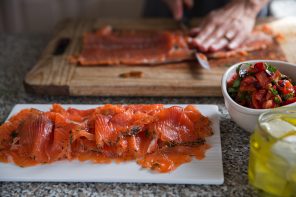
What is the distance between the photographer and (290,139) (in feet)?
3.59

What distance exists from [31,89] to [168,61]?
21.1 inches

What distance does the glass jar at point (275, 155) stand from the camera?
42.0 inches

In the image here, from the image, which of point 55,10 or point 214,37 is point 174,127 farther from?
point 55,10

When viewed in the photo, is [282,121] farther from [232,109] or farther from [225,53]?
[225,53]

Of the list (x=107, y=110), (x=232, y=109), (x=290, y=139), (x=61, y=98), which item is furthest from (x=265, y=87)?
(x=61, y=98)

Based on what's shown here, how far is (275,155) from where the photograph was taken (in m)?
1.07

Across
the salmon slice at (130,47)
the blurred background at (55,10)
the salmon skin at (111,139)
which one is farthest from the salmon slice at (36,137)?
the blurred background at (55,10)

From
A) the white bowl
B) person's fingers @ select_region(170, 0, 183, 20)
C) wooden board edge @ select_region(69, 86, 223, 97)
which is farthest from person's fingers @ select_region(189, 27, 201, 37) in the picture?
A: the white bowl

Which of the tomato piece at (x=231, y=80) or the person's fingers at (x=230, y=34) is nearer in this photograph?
the tomato piece at (x=231, y=80)

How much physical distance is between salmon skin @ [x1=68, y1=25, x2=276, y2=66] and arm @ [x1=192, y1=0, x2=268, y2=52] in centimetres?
3

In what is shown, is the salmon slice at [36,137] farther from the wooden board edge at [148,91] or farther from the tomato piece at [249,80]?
the tomato piece at [249,80]

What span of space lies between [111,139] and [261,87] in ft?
1.49

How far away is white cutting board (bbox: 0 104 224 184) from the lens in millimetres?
1215

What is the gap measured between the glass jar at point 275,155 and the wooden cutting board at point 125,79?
0.49m
